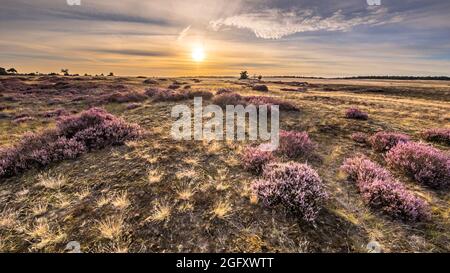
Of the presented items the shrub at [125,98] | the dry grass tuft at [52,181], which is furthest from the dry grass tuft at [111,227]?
the shrub at [125,98]

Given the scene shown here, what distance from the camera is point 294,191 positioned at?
544cm

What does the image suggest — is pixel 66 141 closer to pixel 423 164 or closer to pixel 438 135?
pixel 423 164

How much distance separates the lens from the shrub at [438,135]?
33.9 feet

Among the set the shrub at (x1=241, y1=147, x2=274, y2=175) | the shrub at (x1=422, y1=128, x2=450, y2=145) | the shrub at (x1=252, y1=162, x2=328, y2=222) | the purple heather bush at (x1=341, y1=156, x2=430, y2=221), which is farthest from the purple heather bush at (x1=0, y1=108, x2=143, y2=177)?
the shrub at (x1=422, y1=128, x2=450, y2=145)

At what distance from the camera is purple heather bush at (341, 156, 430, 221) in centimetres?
518

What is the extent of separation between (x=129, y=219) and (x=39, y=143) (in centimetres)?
652

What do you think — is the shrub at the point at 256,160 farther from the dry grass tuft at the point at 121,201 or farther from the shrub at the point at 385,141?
the shrub at the point at 385,141

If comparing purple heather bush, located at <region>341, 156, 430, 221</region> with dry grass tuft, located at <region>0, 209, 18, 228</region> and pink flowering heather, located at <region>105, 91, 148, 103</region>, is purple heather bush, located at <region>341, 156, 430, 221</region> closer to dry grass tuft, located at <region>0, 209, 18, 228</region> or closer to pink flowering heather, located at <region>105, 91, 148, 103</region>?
dry grass tuft, located at <region>0, 209, 18, 228</region>

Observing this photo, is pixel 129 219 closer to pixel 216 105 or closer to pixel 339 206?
pixel 339 206

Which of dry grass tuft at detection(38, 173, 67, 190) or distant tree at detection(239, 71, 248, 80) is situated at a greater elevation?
distant tree at detection(239, 71, 248, 80)

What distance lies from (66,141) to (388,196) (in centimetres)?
1013

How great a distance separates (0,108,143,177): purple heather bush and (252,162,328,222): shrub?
6213mm

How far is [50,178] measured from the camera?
671 cm
